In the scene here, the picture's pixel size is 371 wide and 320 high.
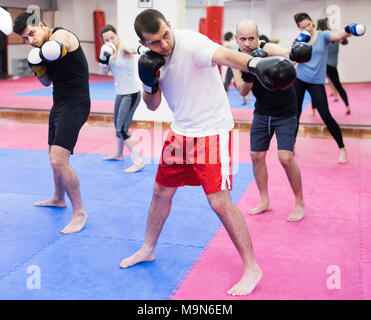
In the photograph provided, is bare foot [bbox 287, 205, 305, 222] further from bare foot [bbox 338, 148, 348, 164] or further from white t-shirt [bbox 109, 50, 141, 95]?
white t-shirt [bbox 109, 50, 141, 95]

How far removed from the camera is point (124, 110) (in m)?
4.30

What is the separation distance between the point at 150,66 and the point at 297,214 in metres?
1.74

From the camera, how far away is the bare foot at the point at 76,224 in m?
2.99

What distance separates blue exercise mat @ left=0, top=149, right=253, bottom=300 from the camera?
90.7 inches

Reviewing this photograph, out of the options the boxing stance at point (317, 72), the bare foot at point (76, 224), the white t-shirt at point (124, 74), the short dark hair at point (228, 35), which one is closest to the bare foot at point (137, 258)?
the bare foot at point (76, 224)

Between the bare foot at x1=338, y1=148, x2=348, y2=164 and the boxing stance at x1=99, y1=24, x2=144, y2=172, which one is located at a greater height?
the boxing stance at x1=99, y1=24, x2=144, y2=172

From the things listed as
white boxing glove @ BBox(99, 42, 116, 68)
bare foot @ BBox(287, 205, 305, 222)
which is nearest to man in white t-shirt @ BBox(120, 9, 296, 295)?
bare foot @ BBox(287, 205, 305, 222)

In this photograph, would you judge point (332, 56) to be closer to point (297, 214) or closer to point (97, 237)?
point (297, 214)

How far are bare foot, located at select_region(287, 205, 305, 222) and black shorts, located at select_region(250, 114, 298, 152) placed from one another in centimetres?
46

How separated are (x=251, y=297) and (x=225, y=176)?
23.4 inches

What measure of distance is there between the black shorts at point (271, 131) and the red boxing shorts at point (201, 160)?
0.91 metres

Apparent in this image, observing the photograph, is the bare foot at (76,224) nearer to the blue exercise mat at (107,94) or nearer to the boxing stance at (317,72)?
the boxing stance at (317,72)

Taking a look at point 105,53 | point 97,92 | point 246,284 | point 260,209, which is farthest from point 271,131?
point 97,92

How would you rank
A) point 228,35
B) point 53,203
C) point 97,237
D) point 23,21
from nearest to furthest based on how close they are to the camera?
point 23,21 < point 97,237 < point 53,203 < point 228,35
